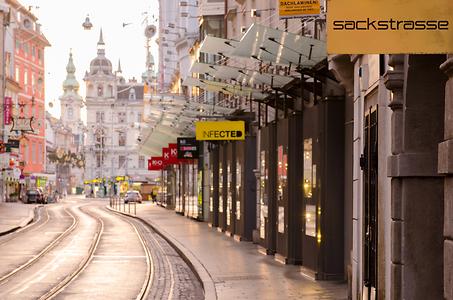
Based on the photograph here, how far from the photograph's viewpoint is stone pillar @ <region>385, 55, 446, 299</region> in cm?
1006

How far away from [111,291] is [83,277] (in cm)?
290

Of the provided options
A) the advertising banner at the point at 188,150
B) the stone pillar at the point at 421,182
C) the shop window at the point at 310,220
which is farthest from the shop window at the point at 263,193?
the advertising banner at the point at 188,150

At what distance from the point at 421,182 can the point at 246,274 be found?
11.3m

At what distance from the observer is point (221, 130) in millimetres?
32312

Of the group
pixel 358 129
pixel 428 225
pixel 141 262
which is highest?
pixel 358 129

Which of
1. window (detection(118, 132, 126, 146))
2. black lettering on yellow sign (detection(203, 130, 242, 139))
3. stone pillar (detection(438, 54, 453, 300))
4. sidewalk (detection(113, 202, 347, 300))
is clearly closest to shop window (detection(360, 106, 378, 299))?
sidewalk (detection(113, 202, 347, 300))

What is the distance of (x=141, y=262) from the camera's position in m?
26.5

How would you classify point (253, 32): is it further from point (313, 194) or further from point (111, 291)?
point (111, 291)

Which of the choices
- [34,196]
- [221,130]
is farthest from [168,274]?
[34,196]

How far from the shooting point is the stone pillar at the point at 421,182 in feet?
33.0

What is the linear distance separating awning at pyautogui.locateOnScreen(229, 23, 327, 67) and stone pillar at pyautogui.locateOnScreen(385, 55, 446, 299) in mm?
8053

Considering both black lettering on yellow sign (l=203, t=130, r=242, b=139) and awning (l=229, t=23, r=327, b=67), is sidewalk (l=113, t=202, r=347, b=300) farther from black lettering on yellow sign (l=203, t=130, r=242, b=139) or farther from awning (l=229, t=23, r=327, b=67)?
awning (l=229, t=23, r=327, b=67)

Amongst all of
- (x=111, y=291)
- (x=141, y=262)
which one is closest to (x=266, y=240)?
(x=141, y=262)

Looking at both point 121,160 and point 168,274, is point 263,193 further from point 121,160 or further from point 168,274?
point 121,160
